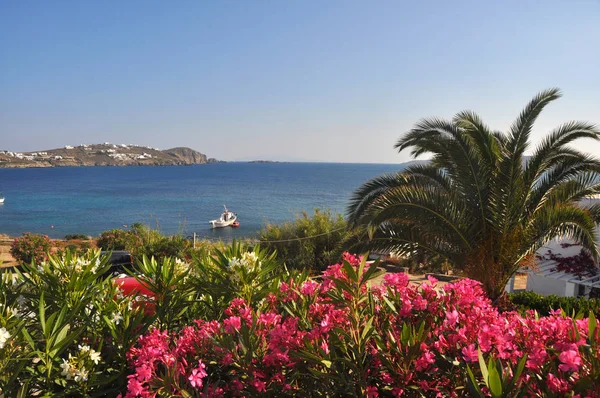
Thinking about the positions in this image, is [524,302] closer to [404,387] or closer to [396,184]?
[396,184]

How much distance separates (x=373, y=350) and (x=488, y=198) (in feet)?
21.4

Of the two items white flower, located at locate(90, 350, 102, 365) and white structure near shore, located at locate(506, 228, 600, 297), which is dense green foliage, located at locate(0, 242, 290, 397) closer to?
white flower, located at locate(90, 350, 102, 365)

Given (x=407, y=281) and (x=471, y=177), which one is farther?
(x=471, y=177)

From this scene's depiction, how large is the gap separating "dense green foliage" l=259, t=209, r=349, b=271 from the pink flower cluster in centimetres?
1318

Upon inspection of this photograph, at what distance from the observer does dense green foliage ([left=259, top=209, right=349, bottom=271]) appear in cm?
1555

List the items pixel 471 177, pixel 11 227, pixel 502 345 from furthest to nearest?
pixel 11 227, pixel 471 177, pixel 502 345

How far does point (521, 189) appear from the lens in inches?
303

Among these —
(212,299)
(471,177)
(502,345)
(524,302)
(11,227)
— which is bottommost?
(11,227)

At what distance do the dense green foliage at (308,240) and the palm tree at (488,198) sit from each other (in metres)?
7.22

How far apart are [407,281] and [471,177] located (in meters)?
5.99

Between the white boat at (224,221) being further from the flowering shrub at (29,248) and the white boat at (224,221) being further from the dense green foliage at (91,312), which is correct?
the dense green foliage at (91,312)

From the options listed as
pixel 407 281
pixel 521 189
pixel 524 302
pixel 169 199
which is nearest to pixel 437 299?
pixel 407 281

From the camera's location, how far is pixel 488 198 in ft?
24.9

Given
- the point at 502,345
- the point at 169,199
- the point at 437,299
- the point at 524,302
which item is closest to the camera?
the point at 502,345
